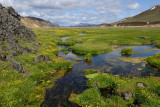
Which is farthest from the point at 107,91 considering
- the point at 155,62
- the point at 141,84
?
the point at 155,62

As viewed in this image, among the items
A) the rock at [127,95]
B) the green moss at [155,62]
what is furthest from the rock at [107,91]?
the green moss at [155,62]

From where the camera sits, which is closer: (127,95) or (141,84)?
(127,95)

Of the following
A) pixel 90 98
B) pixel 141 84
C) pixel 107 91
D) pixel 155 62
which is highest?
pixel 155 62

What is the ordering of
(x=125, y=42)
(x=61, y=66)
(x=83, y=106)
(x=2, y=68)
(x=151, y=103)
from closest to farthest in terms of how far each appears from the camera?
(x=151, y=103) < (x=83, y=106) < (x=2, y=68) < (x=61, y=66) < (x=125, y=42)

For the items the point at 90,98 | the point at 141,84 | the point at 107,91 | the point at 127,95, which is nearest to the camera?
the point at 90,98

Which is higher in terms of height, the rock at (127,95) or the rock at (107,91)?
the rock at (127,95)

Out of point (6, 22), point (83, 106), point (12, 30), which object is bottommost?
point (83, 106)

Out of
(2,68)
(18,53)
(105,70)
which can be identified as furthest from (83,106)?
(18,53)

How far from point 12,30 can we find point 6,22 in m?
2.99

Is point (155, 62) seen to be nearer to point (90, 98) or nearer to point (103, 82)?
point (103, 82)

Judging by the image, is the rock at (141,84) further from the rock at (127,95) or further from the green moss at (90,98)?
the green moss at (90,98)

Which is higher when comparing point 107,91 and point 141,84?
point 141,84

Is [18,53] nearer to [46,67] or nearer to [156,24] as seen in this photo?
[46,67]

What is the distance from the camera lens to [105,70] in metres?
24.5
